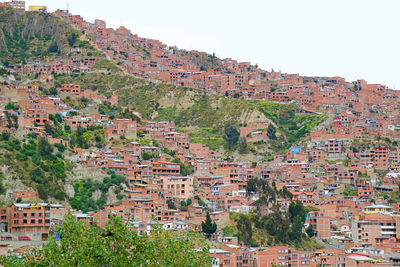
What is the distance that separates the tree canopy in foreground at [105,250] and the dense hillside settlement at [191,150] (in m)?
8.62

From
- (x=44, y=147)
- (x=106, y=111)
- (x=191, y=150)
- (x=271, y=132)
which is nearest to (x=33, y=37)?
(x=106, y=111)

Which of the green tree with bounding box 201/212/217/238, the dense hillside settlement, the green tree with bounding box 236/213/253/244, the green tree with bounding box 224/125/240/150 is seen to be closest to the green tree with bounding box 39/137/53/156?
the dense hillside settlement

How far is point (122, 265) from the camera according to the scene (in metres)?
34.3

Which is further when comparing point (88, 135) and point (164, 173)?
point (88, 135)

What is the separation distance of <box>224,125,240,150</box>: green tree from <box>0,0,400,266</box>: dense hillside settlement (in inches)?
7.2

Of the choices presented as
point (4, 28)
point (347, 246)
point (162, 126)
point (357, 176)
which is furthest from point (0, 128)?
point (4, 28)

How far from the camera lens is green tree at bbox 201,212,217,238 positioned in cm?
7400

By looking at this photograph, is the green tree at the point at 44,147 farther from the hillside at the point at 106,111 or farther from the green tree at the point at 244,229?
the green tree at the point at 244,229

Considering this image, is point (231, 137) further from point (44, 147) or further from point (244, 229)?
point (44, 147)

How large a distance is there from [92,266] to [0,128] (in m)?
51.4

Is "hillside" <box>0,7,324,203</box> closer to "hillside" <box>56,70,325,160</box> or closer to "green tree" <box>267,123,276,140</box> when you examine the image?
"hillside" <box>56,70,325,160</box>

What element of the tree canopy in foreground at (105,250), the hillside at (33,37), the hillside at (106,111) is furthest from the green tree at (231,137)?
the tree canopy in foreground at (105,250)

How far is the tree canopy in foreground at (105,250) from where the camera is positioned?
3419 centimetres

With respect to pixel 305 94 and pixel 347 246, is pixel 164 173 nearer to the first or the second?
pixel 347 246
